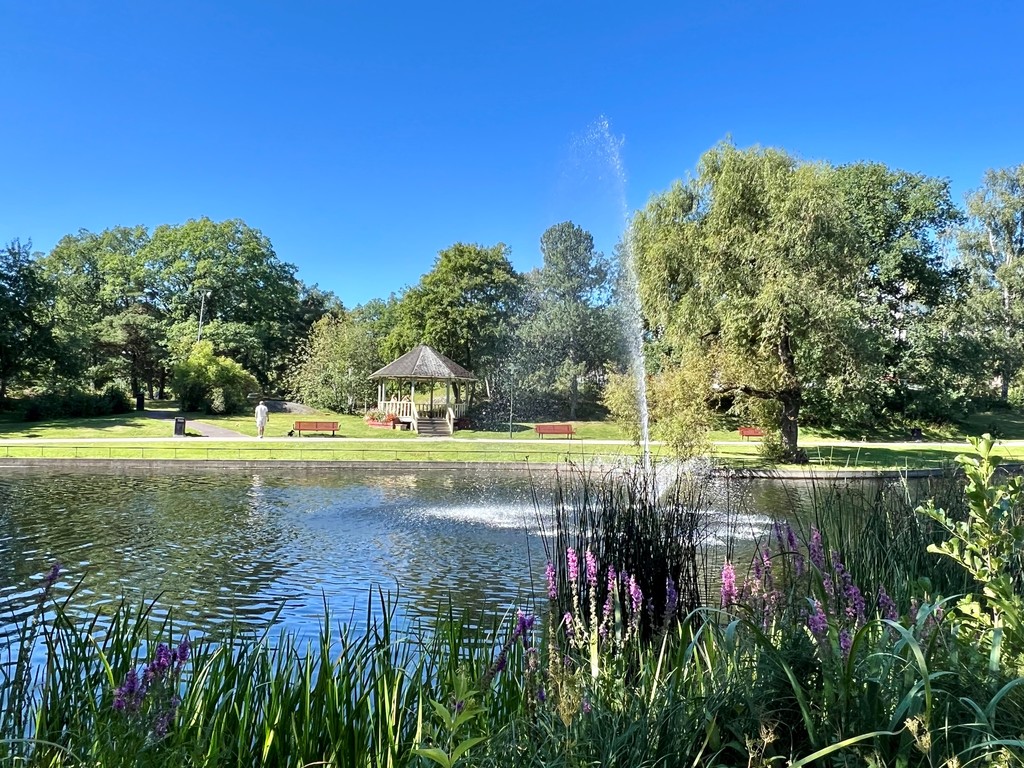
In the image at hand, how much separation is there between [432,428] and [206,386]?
447 inches

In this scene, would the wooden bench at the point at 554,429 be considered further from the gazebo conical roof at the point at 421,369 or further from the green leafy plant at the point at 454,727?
the green leafy plant at the point at 454,727

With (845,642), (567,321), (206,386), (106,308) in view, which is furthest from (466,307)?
(845,642)

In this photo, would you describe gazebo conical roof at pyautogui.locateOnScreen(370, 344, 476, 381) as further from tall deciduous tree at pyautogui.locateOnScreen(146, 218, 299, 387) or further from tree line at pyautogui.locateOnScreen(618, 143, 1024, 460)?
tall deciduous tree at pyautogui.locateOnScreen(146, 218, 299, 387)

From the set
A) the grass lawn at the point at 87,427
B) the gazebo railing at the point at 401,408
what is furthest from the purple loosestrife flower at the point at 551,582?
the gazebo railing at the point at 401,408

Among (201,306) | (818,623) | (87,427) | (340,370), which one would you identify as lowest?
(818,623)

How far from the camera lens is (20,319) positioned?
2864 cm

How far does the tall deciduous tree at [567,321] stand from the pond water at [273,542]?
24.5 meters

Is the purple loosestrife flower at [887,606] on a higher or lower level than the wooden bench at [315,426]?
lower

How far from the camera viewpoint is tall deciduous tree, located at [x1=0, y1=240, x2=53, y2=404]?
1102 inches

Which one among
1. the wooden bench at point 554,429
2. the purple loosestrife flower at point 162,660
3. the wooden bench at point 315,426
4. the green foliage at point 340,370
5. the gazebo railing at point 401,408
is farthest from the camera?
the green foliage at point 340,370

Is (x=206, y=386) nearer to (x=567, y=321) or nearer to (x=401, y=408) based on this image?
(x=401, y=408)

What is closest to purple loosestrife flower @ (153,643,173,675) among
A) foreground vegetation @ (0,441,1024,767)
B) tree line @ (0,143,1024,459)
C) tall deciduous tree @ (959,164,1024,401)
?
foreground vegetation @ (0,441,1024,767)

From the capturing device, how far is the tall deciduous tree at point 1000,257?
33656 mm

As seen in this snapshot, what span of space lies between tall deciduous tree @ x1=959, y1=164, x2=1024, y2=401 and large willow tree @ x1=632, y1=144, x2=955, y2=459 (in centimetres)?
1854
